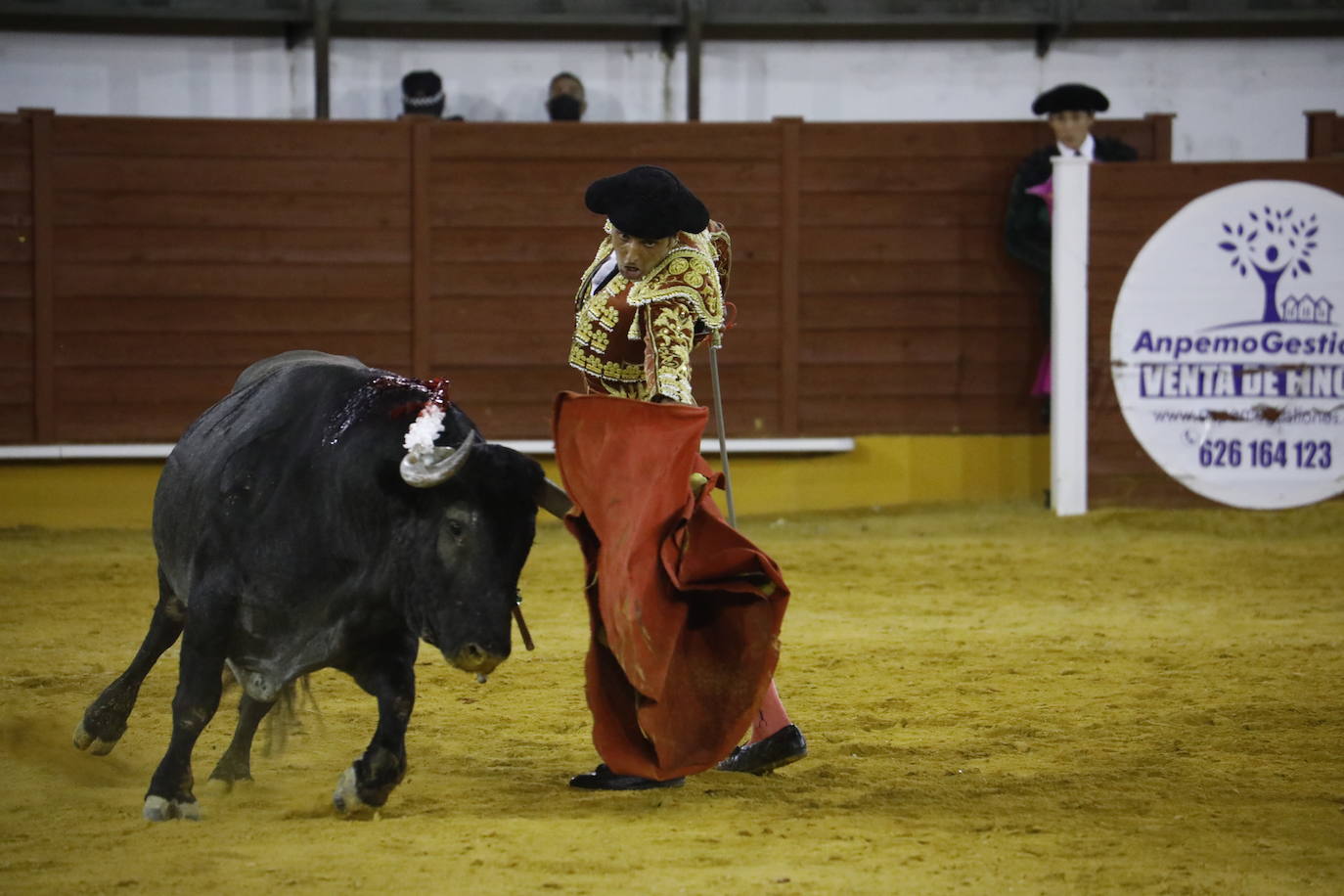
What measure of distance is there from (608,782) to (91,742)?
1.23 meters

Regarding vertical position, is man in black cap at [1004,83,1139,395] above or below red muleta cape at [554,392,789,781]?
above

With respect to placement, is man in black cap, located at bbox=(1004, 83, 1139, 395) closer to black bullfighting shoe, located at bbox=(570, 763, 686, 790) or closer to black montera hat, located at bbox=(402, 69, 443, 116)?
black montera hat, located at bbox=(402, 69, 443, 116)

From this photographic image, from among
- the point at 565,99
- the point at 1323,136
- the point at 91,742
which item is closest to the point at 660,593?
the point at 91,742

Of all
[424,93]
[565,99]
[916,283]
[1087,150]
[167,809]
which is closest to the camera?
[167,809]

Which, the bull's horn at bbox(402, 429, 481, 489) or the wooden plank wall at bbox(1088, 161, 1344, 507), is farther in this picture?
the wooden plank wall at bbox(1088, 161, 1344, 507)

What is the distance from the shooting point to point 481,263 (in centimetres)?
869

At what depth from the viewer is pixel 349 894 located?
2877 mm

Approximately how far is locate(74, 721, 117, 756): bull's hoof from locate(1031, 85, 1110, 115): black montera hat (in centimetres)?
594

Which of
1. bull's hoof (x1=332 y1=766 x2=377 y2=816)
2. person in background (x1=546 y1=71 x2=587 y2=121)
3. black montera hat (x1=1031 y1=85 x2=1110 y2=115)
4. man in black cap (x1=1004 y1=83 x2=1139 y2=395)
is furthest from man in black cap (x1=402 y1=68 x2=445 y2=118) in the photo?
bull's hoof (x1=332 y1=766 x2=377 y2=816)

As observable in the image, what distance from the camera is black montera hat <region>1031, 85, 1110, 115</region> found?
8414mm

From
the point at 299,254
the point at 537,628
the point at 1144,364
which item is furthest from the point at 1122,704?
the point at 299,254

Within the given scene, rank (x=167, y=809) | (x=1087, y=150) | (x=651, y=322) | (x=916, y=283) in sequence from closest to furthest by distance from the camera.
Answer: (x=167, y=809) → (x=651, y=322) → (x=1087, y=150) → (x=916, y=283)

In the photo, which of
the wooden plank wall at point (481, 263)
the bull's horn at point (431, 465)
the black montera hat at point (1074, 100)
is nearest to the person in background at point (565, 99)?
the wooden plank wall at point (481, 263)

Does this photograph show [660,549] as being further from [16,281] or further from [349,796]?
[16,281]
